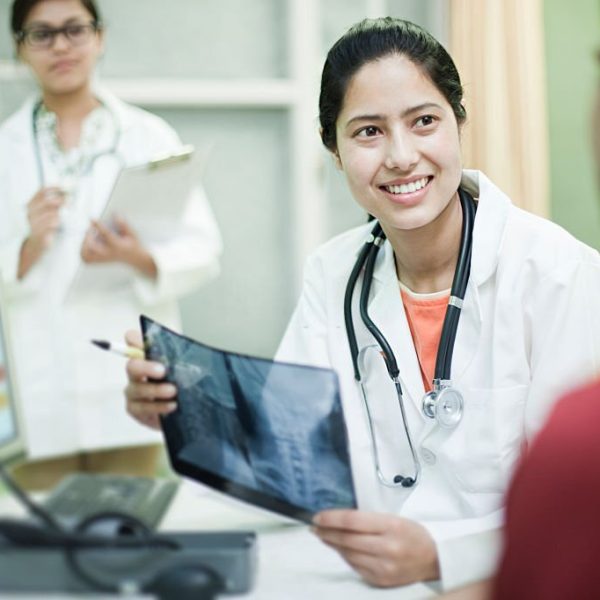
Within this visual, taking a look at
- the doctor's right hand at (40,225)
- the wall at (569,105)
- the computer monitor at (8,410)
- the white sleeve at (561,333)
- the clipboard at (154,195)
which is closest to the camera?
the computer monitor at (8,410)

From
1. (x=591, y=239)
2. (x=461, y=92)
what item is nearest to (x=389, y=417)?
(x=461, y=92)

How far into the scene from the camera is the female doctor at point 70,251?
183 centimetres

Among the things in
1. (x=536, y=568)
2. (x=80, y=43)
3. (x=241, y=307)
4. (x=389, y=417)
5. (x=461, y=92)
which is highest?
(x=80, y=43)

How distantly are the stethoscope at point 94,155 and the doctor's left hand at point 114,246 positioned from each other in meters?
0.18

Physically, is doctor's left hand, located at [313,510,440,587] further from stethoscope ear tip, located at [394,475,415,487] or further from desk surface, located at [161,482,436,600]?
stethoscope ear tip, located at [394,475,415,487]

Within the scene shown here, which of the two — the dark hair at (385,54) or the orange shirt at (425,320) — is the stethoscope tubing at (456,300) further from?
the dark hair at (385,54)

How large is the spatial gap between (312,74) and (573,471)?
7.05ft

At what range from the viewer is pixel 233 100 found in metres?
2.40

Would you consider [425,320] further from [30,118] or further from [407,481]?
[30,118]

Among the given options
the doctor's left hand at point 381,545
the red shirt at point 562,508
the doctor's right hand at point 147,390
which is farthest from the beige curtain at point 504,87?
the red shirt at point 562,508

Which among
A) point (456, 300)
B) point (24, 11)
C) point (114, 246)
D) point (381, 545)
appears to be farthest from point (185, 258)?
point (381, 545)

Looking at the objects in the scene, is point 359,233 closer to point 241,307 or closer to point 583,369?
point 583,369

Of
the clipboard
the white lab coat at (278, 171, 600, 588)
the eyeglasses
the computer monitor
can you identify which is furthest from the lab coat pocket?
the eyeglasses

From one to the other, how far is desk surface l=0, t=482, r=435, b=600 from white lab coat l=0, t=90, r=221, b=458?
2.53 feet
